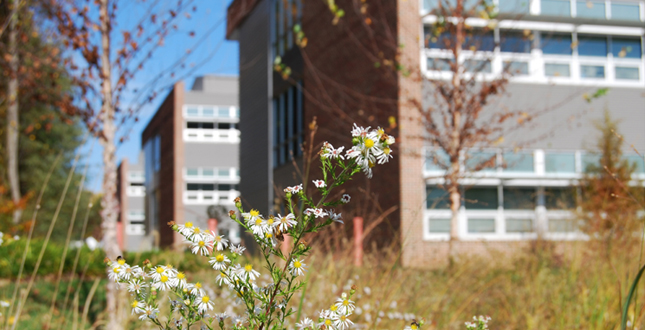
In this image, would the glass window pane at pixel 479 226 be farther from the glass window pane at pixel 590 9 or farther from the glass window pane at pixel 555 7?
the glass window pane at pixel 590 9

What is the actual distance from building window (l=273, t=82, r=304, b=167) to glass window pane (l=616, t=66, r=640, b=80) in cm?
893

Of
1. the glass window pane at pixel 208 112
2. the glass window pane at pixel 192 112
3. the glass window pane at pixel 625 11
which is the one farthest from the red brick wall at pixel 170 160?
the glass window pane at pixel 625 11

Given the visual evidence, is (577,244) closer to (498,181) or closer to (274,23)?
(498,181)

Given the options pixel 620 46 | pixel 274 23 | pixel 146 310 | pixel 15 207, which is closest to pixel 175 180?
pixel 274 23

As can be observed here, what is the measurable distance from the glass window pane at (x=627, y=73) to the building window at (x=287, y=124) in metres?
8.93

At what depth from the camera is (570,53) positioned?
629 inches

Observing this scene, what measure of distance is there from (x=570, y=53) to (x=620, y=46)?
5.12 feet

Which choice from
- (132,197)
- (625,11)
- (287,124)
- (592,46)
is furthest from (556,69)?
(132,197)

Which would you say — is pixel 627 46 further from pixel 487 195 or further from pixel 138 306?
pixel 138 306

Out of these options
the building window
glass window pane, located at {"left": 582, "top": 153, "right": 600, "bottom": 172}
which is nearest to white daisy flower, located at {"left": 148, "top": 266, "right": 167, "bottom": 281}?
glass window pane, located at {"left": 582, "top": 153, "right": 600, "bottom": 172}

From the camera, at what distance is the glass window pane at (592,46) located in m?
16.2

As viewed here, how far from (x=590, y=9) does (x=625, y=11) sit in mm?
1215

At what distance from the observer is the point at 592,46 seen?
16.3 meters

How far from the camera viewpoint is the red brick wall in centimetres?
3313
